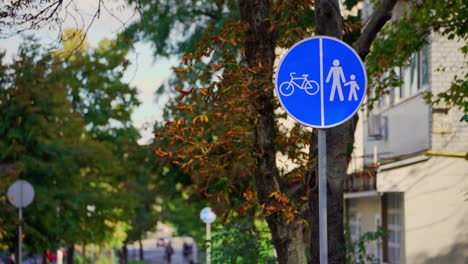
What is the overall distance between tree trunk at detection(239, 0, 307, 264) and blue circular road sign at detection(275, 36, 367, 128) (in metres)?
5.47

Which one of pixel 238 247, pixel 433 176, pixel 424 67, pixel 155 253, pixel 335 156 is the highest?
pixel 424 67

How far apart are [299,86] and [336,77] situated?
311 mm

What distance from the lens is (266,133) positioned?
1683 cm

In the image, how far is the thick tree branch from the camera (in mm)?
13477

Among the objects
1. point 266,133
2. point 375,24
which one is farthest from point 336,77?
point 266,133

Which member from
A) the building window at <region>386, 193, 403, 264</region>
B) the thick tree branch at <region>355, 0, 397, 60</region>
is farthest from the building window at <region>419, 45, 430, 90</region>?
the thick tree branch at <region>355, 0, 397, 60</region>

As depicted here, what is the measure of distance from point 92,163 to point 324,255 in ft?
111

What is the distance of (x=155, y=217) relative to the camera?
232 ft

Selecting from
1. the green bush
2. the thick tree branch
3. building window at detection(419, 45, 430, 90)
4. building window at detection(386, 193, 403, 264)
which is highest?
building window at detection(419, 45, 430, 90)

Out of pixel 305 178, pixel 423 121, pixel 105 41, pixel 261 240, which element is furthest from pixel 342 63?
pixel 105 41

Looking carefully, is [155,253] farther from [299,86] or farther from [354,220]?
[299,86]

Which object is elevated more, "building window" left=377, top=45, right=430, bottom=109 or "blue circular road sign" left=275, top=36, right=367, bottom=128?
"building window" left=377, top=45, right=430, bottom=109

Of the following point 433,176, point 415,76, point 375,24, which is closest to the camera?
point 375,24

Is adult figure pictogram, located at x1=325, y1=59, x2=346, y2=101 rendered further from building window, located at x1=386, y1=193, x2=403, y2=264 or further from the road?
the road
